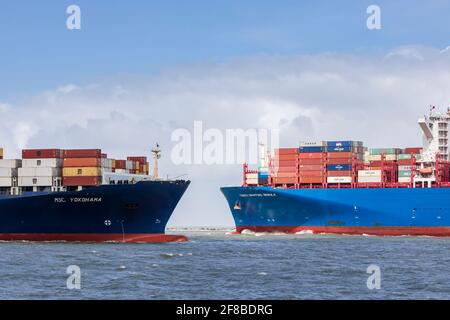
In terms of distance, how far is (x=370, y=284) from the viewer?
1288 inches

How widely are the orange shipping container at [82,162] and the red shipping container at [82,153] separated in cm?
29

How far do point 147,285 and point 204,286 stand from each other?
2.65 metres

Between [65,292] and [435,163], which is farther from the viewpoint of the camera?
[435,163]

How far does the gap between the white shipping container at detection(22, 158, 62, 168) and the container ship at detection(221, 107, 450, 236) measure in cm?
3325

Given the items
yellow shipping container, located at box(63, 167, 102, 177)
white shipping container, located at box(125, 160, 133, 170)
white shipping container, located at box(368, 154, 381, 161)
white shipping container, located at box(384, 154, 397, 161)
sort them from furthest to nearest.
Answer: white shipping container, located at box(368, 154, 381, 161)
white shipping container, located at box(384, 154, 397, 161)
white shipping container, located at box(125, 160, 133, 170)
yellow shipping container, located at box(63, 167, 102, 177)

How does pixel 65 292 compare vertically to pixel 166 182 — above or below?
below

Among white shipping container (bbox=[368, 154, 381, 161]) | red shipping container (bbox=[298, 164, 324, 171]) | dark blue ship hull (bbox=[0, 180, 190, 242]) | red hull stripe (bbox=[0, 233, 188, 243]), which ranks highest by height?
white shipping container (bbox=[368, 154, 381, 161])

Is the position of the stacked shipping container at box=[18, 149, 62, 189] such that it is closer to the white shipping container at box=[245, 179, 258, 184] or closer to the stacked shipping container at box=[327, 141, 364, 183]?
the stacked shipping container at box=[327, 141, 364, 183]

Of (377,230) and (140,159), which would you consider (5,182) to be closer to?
(140,159)

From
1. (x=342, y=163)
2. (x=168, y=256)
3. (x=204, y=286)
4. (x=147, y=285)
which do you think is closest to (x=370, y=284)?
(x=204, y=286)

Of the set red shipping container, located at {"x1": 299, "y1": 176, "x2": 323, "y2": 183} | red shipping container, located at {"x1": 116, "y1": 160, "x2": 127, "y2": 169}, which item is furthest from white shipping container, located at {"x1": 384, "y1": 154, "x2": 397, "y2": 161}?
red shipping container, located at {"x1": 116, "y1": 160, "x2": 127, "y2": 169}

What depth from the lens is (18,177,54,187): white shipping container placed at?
61.7 meters

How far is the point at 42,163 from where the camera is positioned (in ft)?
206

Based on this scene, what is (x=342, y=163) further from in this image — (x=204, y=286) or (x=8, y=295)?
(x=8, y=295)
